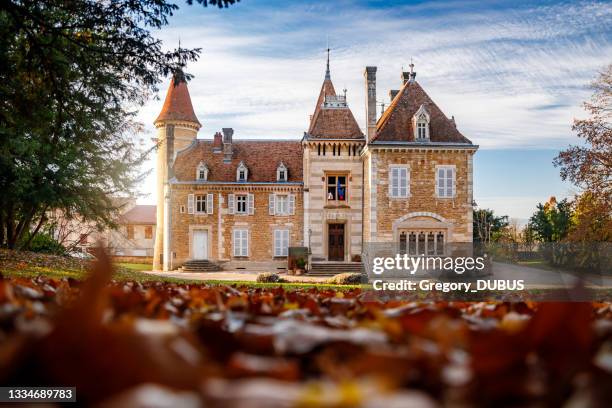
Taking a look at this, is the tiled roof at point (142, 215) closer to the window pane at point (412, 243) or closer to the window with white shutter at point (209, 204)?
the window with white shutter at point (209, 204)

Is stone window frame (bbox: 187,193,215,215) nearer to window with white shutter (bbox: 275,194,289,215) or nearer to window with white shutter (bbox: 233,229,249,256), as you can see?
window with white shutter (bbox: 233,229,249,256)

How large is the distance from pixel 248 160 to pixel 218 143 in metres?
2.29

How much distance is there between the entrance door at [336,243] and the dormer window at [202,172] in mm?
8002

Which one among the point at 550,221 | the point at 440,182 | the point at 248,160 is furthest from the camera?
the point at 550,221

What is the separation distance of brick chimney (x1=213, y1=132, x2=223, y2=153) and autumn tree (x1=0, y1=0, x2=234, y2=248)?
9716 mm

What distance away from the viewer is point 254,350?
962 mm

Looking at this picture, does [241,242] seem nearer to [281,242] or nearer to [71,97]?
[281,242]

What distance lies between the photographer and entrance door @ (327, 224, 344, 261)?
29.4 metres

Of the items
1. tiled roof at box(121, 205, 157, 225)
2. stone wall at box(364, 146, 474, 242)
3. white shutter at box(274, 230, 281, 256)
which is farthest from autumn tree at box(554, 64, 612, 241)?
tiled roof at box(121, 205, 157, 225)

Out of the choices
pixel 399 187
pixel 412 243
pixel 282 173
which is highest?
pixel 282 173

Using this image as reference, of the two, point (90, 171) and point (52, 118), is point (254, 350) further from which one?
point (90, 171)

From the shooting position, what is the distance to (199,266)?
99.2 ft

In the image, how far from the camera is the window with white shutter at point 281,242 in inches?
1205

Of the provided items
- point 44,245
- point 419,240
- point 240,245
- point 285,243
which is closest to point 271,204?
point 285,243
